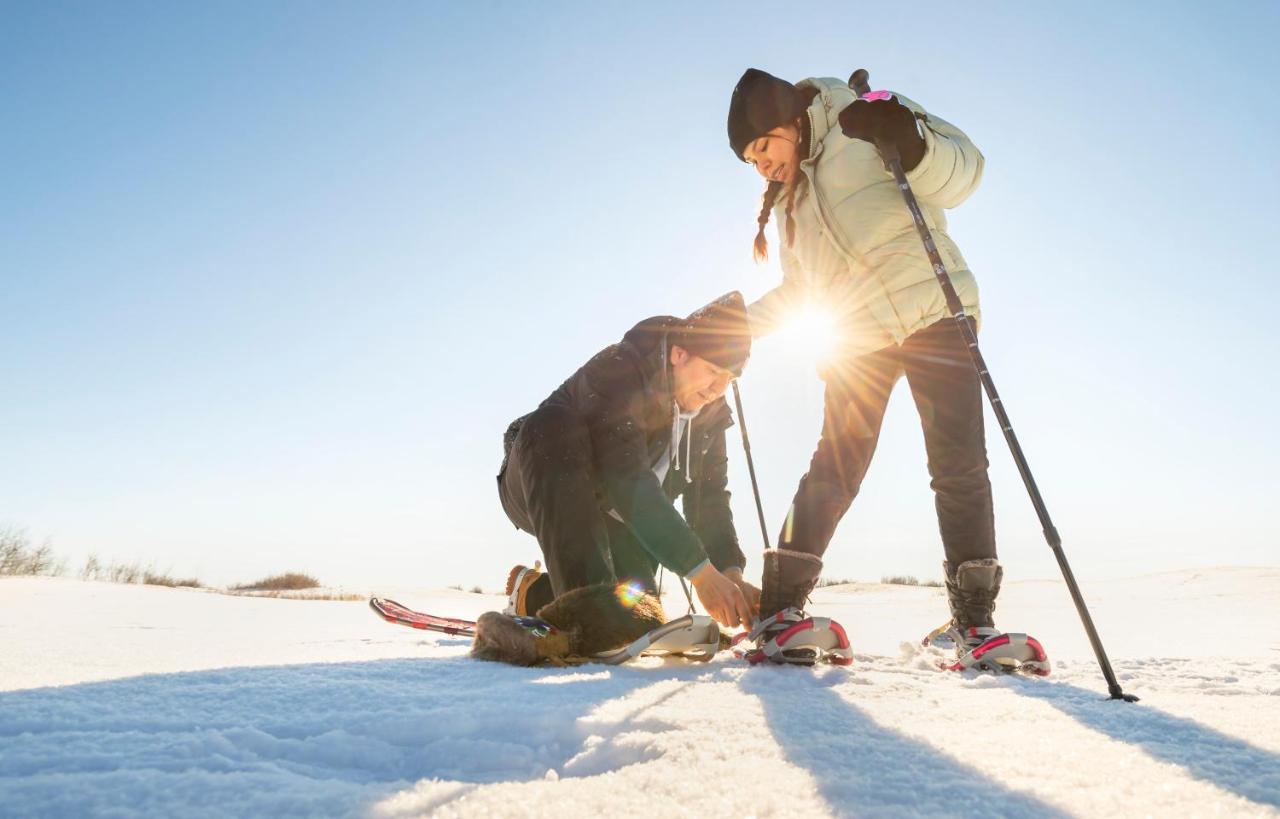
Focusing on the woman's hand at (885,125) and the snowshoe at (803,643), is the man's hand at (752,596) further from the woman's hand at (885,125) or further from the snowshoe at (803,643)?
the woman's hand at (885,125)

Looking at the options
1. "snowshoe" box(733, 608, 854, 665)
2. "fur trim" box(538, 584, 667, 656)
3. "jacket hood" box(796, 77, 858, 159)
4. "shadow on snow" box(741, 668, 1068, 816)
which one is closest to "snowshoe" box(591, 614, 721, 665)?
"fur trim" box(538, 584, 667, 656)

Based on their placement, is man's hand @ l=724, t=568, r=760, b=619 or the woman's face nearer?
man's hand @ l=724, t=568, r=760, b=619

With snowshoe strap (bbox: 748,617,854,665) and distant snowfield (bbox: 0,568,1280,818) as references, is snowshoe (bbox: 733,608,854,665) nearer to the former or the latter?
snowshoe strap (bbox: 748,617,854,665)

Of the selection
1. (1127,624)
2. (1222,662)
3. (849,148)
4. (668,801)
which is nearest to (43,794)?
(668,801)

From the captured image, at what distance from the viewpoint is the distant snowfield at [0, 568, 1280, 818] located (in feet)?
2.34

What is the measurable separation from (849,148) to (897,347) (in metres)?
0.81

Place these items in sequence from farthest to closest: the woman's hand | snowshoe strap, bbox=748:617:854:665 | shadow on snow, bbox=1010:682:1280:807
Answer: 1. the woman's hand
2. snowshoe strap, bbox=748:617:854:665
3. shadow on snow, bbox=1010:682:1280:807

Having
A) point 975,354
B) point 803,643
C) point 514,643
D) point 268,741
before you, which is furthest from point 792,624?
point 268,741

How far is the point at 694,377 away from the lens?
2871 millimetres

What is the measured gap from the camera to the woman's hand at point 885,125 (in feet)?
7.47

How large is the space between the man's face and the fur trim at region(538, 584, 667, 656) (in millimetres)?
1020

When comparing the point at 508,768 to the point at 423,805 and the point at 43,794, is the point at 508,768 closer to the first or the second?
the point at 423,805

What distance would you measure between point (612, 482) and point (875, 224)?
144 centimetres

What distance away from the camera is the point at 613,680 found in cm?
166
